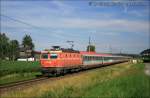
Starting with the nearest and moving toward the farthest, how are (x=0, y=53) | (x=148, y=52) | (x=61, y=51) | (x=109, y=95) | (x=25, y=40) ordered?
(x=109, y=95)
(x=61, y=51)
(x=148, y=52)
(x=0, y=53)
(x=25, y=40)

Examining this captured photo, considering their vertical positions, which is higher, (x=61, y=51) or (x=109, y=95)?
(x=61, y=51)

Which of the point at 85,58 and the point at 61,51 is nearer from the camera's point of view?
the point at 61,51

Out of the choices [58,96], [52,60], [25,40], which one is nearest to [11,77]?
[52,60]

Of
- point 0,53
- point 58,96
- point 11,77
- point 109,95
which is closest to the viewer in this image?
point 58,96

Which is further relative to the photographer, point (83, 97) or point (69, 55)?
point (69, 55)

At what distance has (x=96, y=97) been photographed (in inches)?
649

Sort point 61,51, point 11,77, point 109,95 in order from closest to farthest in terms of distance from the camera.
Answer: point 109,95 < point 11,77 < point 61,51

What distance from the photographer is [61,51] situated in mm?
34688

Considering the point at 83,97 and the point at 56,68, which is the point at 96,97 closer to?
the point at 83,97

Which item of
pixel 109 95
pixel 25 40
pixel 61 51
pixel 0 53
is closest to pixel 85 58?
pixel 61 51

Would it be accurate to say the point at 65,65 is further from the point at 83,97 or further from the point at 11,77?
the point at 83,97

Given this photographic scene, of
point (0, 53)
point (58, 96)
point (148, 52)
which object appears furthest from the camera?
point (0, 53)

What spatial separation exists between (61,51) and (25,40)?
141651 millimetres

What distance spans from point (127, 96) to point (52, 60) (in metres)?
18.0
